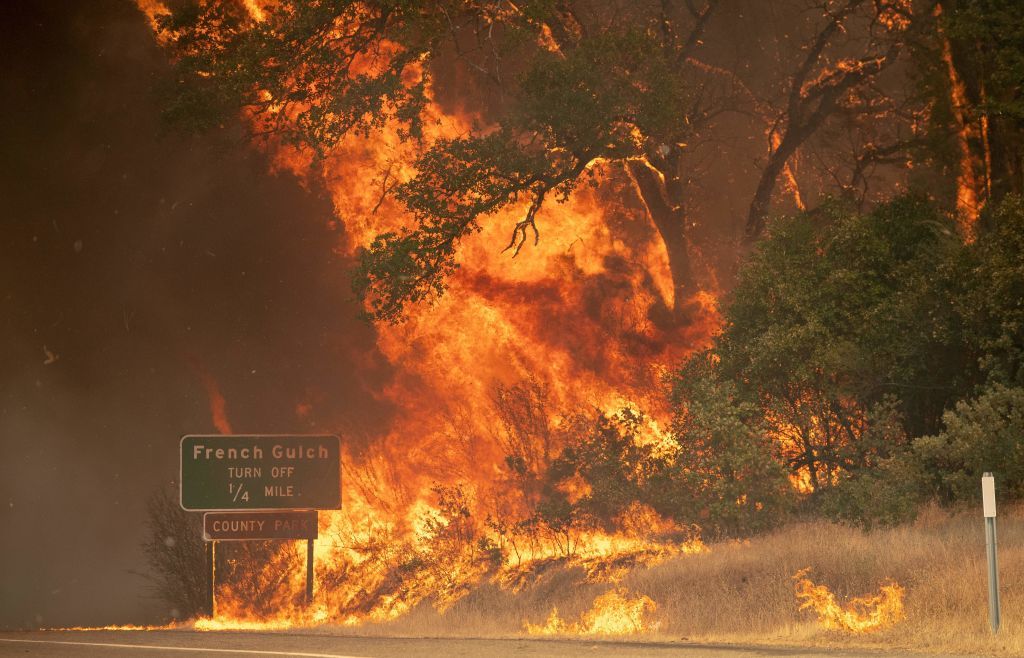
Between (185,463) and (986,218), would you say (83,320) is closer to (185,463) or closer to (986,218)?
(185,463)

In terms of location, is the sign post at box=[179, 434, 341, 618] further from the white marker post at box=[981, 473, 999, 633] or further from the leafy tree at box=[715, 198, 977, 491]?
the white marker post at box=[981, 473, 999, 633]

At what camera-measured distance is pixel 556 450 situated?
135 ft

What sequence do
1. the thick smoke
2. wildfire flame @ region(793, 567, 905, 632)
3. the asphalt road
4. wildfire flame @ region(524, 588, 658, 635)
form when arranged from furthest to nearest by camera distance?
the thick smoke
wildfire flame @ region(524, 588, 658, 635)
wildfire flame @ region(793, 567, 905, 632)
the asphalt road

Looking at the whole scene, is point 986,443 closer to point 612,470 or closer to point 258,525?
point 612,470

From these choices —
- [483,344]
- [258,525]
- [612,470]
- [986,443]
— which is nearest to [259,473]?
[258,525]

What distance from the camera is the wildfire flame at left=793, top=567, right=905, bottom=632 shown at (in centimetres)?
1546

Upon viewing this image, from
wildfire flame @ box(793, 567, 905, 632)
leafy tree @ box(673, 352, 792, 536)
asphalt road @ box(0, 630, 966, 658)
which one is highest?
leafy tree @ box(673, 352, 792, 536)

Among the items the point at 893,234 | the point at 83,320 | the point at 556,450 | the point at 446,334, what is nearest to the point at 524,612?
the point at 893,234

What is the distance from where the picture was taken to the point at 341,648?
15922 mm

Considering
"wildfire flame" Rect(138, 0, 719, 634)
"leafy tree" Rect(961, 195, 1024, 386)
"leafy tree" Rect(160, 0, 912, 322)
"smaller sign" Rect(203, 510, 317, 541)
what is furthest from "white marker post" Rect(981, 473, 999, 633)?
"wildfire flame" Rect(138, 0, 719, 634)

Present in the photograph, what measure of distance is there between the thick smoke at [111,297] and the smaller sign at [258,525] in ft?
65.2

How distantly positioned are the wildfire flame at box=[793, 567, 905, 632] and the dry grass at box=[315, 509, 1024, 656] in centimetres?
16

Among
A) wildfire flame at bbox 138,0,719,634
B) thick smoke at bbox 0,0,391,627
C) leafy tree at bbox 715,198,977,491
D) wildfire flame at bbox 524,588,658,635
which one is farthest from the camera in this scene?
thick smoke at bbox 0,0,391,627

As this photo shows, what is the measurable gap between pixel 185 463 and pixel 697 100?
18.5 m
